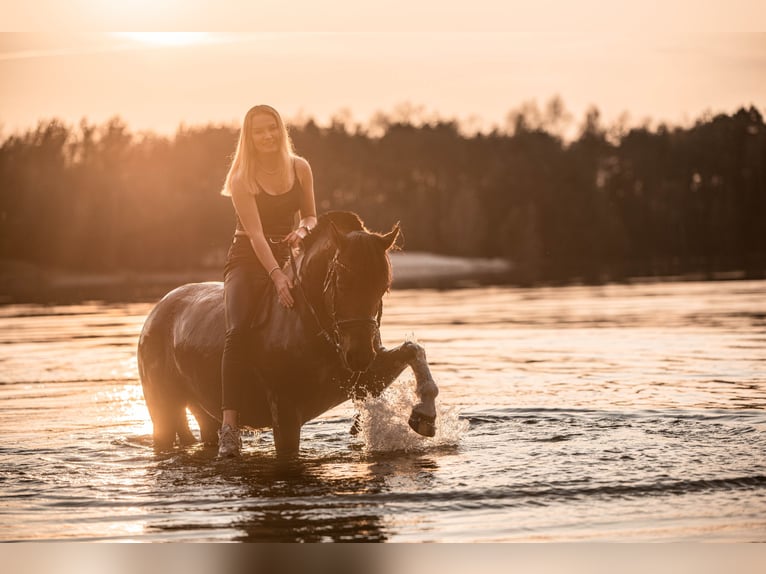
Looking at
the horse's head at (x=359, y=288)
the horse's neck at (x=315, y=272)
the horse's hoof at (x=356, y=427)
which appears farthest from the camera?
the horse's hoof at (x=356, y=427)

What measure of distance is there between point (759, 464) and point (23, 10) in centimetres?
575

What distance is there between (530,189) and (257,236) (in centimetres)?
1535

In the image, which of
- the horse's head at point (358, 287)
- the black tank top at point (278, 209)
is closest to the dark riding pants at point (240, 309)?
→ the black tank top at point (278, 209)

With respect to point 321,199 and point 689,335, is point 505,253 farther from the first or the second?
point 689,335

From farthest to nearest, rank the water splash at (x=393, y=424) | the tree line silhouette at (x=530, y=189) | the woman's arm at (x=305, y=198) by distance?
the tree line silhouette at (x=530, y=189) < the water splash at (x=393, y=424) < the woman's arm at (x=305, y=198)

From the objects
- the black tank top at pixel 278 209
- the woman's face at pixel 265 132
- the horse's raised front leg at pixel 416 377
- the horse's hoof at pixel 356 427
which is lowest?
the horse's hoof at pixel 356 427

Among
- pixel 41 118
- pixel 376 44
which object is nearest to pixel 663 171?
pixel 376 44

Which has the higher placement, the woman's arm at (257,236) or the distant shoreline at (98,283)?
the woman's arm at (257,236)

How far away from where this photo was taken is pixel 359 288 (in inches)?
279

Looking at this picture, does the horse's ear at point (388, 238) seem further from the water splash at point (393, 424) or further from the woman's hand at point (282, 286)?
the water splash at point (393, 424)

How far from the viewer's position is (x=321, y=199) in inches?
1538

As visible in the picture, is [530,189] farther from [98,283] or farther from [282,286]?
[282,286]

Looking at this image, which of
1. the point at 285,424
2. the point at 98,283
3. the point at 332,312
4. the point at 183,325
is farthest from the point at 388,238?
the point at 98,283

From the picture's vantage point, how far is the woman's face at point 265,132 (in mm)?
7586
